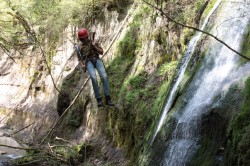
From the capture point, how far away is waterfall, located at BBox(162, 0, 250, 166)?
6.95 metres

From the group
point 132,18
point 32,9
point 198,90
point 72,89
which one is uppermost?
point 32,9

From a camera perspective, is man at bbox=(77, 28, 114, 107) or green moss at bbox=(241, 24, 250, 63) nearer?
green moss at bbox=(241, 24, 250, 63)

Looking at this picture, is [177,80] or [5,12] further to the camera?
[5,12]

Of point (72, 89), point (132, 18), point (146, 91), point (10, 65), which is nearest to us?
point (146, 91)

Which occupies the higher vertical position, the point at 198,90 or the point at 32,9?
the point at 32,9

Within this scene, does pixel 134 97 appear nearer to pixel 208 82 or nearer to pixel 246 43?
pixel 208 82

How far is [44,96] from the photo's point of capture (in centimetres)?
2036

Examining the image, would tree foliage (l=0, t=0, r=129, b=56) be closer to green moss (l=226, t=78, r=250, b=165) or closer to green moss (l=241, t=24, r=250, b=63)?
green moss (l=241, t=24, r=250, b=63)

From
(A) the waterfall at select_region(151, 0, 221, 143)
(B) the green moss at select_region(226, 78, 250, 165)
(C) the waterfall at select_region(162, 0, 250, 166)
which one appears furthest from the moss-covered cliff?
(A) the waterfall at select_region(151, 0, 221, 143)

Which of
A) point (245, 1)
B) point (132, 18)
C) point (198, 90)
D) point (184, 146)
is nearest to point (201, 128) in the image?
point (184, 146)

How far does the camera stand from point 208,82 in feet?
24.9

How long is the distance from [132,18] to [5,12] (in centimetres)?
790

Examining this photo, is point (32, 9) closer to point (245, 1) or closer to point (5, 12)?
point (5, 12)

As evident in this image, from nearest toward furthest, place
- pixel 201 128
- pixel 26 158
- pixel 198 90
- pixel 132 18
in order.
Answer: pixel 201 128
pixel 198 90
pixel 26 158
pixel 132 18
